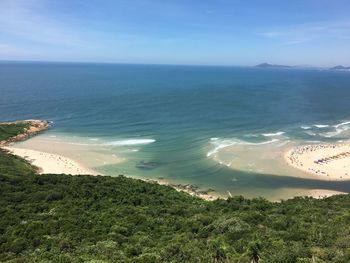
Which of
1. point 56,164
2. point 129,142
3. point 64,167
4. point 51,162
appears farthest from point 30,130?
point 64,167

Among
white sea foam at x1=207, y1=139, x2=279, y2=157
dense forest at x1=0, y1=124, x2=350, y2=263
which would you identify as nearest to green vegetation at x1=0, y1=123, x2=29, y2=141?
dense forest at x1=0, y1=124, x2=350, y2=263

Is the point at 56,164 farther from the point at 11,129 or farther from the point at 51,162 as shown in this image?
the point at 11,129

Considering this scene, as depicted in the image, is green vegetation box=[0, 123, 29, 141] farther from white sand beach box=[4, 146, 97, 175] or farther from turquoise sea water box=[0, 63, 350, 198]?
white sand beach box=[4, 146, 97, 175]

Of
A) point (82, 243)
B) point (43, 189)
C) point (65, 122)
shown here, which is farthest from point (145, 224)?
point (65, 122)

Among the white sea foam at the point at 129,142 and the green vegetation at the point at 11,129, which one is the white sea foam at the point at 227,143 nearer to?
the white sea foam at the point at 129,142

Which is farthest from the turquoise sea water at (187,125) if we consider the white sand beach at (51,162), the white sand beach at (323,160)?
the white sand beach at (51,162)
